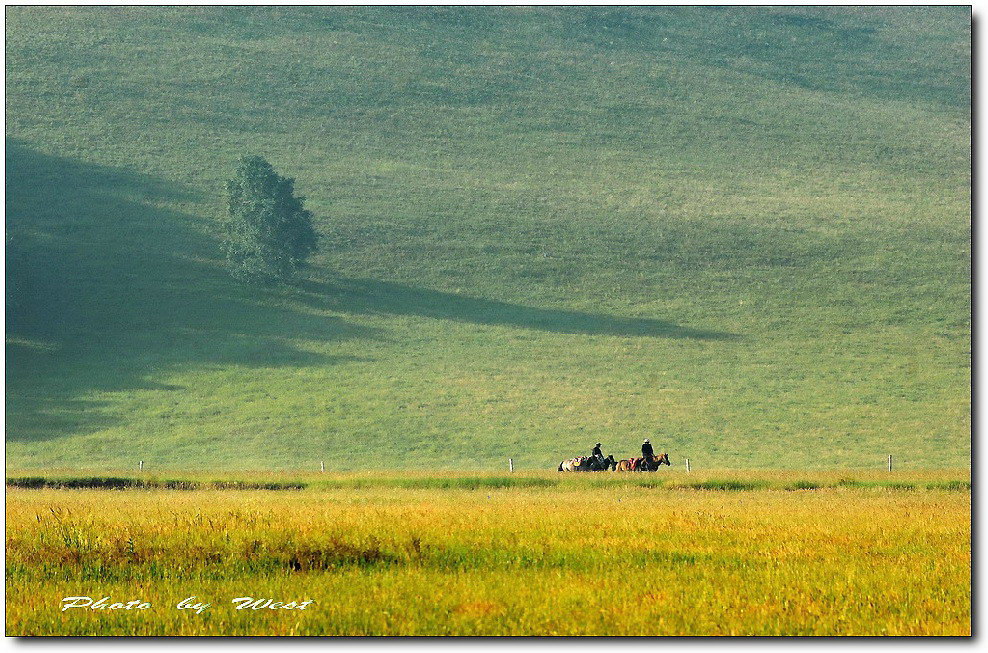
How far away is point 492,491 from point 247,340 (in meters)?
50.5

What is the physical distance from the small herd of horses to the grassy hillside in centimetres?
1470

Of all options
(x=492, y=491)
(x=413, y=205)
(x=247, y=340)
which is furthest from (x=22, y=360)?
(x=492, y=491)

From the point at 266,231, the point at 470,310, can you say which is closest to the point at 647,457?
the point at 470,310

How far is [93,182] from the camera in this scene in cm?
10625

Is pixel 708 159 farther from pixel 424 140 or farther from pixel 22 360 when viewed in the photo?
pixel 22 360

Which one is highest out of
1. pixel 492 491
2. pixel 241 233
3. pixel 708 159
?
pixel 708 159

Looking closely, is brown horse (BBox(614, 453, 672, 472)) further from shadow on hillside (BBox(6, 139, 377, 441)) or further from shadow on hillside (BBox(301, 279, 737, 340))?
shadow on hillside (BBox(301, 279, 737, 340))

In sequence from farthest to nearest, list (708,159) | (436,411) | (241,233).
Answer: (708,159) < (241,233) < (436,411)

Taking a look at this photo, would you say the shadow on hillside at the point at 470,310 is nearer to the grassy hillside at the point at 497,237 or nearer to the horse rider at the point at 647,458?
the grassy hillside at the point at 497,237

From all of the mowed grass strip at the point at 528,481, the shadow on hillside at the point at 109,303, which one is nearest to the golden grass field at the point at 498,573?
the mowed grass strip at the point at 528,481

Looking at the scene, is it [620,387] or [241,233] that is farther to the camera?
[241,233]

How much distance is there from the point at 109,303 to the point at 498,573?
78.5m

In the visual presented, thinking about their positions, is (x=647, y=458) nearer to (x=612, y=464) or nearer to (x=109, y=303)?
(x=612, y=464)

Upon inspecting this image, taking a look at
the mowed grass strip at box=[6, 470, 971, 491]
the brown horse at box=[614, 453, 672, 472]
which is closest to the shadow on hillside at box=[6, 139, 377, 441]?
the mowed grass strip at box=[6, 470, 971, 491]
